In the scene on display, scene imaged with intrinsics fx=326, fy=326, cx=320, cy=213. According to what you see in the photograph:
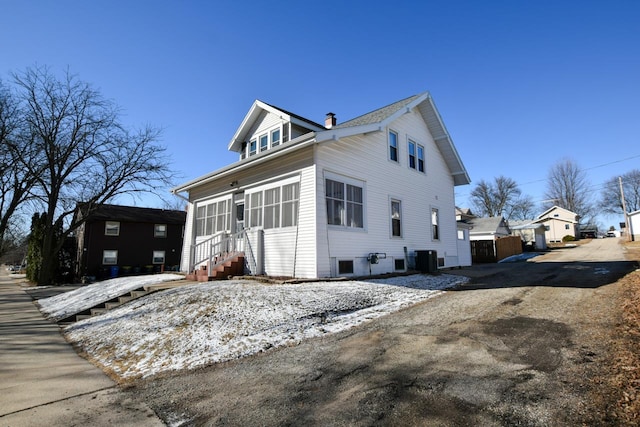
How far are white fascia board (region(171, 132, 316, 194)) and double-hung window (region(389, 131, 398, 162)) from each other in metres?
4.68

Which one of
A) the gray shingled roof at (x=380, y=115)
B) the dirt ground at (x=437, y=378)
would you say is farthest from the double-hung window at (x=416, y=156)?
the dirt ground at (x=437, y=378)

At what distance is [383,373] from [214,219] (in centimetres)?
1225

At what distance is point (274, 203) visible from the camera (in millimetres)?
11312

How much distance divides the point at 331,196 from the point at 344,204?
0.65 meters

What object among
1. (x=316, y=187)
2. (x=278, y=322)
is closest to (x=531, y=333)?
(x=278, y=322)

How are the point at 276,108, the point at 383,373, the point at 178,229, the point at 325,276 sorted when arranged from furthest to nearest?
the point at 178,229 < the point at 276,108 < the point at 325,276 < the point at 383,373

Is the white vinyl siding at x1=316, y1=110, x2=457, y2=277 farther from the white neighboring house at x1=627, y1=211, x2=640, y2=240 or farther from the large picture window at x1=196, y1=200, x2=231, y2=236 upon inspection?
the white neighboring house at x1=627, y1=211, x2=640, y2=240

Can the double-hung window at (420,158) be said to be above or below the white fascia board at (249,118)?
below

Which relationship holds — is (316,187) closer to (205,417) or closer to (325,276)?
(325,276)

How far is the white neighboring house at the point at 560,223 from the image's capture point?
52656 mm

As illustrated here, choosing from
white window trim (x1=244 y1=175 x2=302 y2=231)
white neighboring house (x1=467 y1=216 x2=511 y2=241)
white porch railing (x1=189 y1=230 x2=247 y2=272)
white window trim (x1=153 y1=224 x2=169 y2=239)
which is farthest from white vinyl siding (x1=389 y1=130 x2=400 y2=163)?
white window trim (x1=153 y1=224 x2=169 y2=239)

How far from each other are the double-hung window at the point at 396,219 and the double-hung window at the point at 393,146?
185 cm

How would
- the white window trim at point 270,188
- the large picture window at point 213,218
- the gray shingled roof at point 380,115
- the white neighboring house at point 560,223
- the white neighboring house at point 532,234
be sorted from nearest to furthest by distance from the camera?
the white window trim at point 270,188 < the gray shingled roof at point 380,115 < the large picture window at point 213,218 < the white neighboring house at point 532,234 < the white neighboring house at point 560,223

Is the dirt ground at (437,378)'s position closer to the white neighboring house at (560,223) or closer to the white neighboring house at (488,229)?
the white neighboring house at (488,229)
